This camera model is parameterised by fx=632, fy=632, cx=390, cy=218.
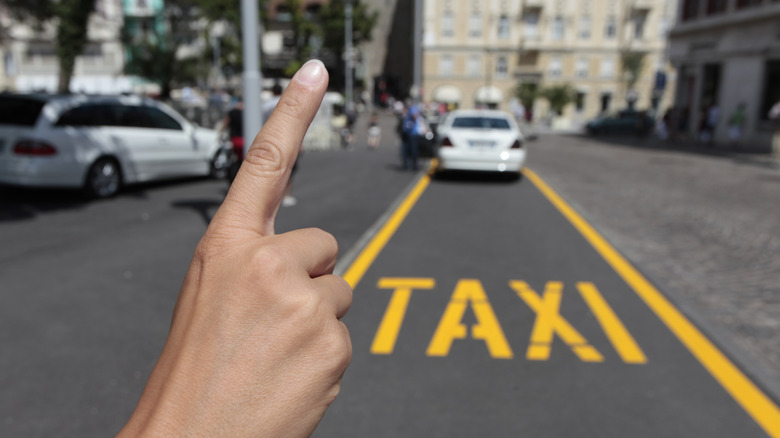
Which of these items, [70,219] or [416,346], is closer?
[416,346]

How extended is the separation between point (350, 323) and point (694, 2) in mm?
33214

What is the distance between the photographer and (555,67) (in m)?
58.8

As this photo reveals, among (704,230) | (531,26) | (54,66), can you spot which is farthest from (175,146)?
(54,66)

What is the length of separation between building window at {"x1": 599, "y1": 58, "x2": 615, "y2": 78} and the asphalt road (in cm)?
5439

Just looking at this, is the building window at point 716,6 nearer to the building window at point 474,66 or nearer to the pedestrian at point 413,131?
the pedestrian at point 413,131

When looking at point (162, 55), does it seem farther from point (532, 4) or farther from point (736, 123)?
point (532, 4)

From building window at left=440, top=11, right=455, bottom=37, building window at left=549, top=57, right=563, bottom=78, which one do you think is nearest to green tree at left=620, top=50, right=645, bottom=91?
building window at left=549, top=57, right=563, bottom=78

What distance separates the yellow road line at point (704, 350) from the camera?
3.36 m

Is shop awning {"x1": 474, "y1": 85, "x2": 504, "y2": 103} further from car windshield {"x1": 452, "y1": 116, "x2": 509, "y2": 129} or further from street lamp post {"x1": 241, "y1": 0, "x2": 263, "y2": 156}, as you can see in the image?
street lamp post {"x1": 241, "y1": 0, "x2": 263, "y2": 156}

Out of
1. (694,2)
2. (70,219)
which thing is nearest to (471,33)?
(694,2)

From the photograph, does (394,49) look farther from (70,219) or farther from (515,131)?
(70,219)

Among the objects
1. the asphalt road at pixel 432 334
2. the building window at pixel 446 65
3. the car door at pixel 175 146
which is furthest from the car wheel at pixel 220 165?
the building window at pixel 446 65

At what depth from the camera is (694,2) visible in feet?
104

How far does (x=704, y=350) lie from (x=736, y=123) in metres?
25.1
